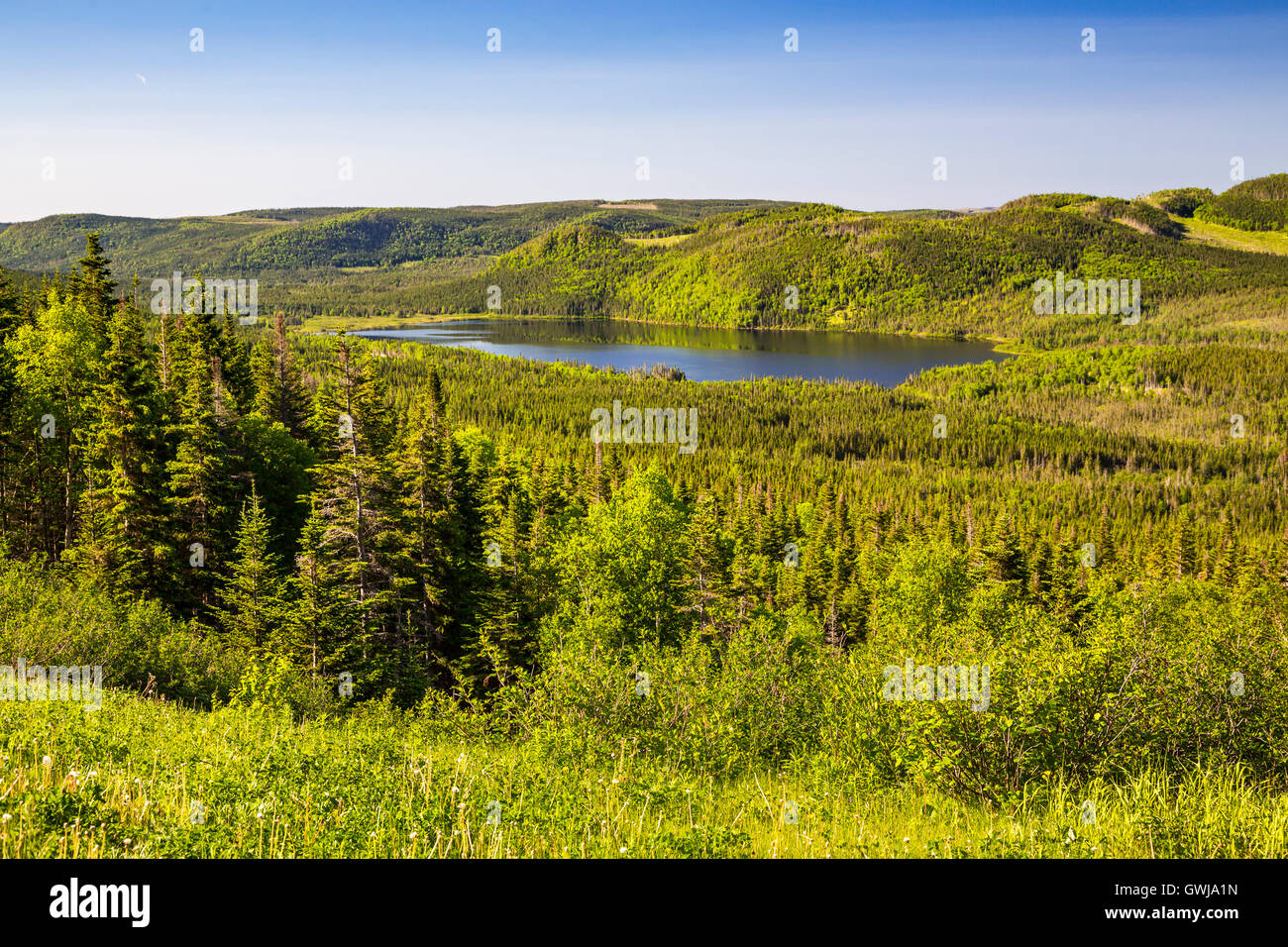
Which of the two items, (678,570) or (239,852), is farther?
(678,570)

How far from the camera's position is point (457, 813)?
26.9 ft

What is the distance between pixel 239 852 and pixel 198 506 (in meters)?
32.0

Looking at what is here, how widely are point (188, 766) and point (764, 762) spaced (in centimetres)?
1028

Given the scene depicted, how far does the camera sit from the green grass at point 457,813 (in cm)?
682

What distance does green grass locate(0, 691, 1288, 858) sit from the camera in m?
6.82

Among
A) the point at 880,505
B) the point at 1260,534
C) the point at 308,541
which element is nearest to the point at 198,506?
the point at 308,541

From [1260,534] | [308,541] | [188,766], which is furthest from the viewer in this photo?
[1260,534]

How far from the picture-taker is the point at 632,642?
35688 millimetres

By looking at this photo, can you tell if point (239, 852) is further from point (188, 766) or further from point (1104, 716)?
point (1104, 716)
